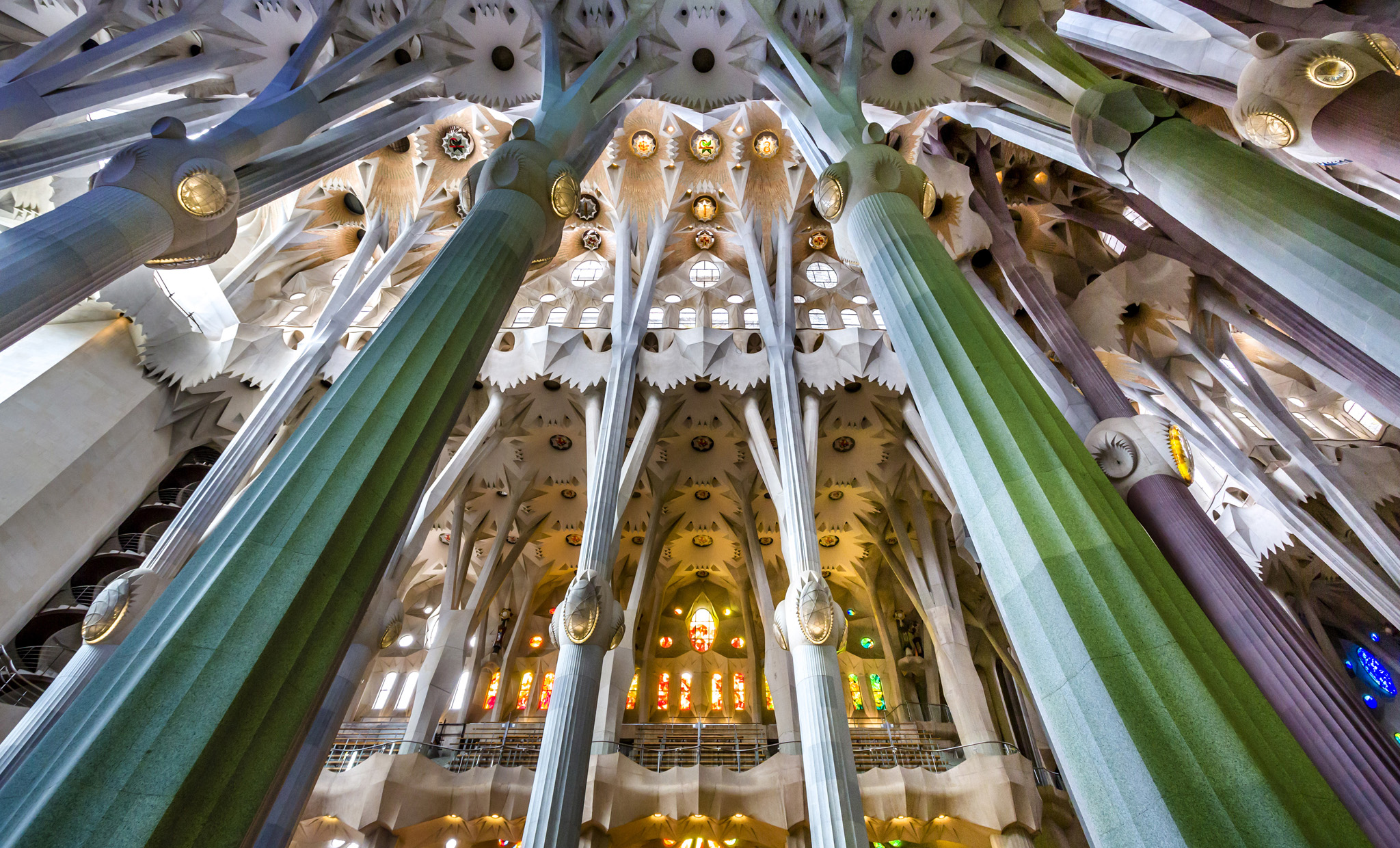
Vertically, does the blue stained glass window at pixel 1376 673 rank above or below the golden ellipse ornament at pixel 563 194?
above

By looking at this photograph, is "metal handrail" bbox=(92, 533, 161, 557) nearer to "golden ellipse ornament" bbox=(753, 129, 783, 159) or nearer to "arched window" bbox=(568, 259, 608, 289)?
"arched window" bbox=(568, 259, 608, 289)

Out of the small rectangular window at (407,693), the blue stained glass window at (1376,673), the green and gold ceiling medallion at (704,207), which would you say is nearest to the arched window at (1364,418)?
the blue stained glass window at (1376,673)

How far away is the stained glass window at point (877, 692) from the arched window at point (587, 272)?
567 inches

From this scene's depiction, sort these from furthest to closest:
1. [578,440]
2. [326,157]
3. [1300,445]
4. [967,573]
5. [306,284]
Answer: [967,573] < [578,440] < [306,284] < [1300,445] < [326,157]

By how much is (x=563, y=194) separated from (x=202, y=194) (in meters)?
2.81

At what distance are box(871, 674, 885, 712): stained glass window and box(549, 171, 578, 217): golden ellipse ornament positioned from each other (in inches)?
726

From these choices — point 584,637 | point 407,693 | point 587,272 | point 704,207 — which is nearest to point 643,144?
point 704,207

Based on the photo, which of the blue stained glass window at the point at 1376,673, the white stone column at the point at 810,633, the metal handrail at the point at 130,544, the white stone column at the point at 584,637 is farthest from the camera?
the blue stained glass window at the point at 1376,673

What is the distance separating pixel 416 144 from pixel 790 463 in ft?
33.0

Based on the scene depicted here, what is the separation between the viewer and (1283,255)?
359 cm

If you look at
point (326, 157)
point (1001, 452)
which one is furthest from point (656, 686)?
point (1001, 452)

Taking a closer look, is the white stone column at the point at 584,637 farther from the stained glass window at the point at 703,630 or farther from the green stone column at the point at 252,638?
the stained glass window at the point at 703,630

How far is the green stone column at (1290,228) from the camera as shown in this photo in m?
3.19

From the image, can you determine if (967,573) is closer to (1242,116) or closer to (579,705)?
(579,705)
